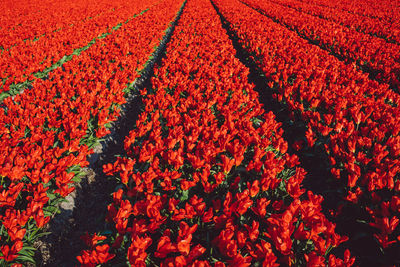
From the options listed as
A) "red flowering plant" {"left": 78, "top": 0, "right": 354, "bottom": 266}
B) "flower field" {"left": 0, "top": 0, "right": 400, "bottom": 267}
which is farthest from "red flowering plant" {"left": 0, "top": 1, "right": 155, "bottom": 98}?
"red flowering plant" {"left": 78, "top": 0, "right": 354, "bottom": 266}

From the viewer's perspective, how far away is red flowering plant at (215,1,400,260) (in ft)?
8.74

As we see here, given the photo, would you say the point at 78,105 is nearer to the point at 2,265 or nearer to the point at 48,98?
the point at 48,98

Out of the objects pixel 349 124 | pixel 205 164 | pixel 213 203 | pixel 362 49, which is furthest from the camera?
pixel 362 49

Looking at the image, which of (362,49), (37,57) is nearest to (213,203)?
(37,57)

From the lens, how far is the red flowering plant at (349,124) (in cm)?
266

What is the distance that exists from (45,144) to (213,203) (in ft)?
8.66

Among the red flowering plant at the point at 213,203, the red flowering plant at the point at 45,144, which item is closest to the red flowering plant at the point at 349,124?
the red flowering plant at the point at 213,203

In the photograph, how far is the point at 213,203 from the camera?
237 centimetres

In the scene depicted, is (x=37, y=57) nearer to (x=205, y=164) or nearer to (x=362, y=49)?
(x=205, y=164)

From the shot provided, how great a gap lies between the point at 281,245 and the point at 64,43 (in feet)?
40.0

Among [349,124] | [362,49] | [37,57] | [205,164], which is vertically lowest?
[349,124]

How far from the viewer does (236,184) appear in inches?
106

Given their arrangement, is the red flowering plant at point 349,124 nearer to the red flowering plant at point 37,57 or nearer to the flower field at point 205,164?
the flower field at point 205,164

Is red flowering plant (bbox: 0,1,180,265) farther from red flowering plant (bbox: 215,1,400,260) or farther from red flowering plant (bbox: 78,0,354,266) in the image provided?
red flowering plant (bbox: 215,1,400,260)
